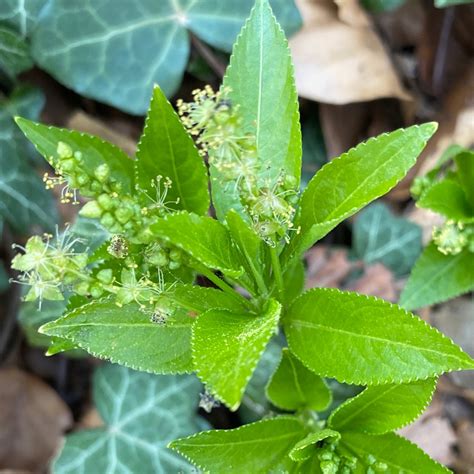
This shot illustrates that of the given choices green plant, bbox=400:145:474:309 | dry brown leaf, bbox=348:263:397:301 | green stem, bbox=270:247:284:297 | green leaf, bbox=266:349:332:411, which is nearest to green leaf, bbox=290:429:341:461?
green leaf, bbox=266:349:332:411

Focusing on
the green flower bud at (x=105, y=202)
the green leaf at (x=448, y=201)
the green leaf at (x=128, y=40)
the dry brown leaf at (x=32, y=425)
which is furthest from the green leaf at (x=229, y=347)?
the dry brown leaf at (x=32, y=425)

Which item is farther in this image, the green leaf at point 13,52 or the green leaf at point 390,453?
the green leaf at point 13,52

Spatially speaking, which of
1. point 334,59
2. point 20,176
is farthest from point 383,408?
point 20,176

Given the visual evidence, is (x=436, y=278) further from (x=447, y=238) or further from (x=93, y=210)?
(x=93, y=210)

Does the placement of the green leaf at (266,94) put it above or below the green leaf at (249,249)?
above

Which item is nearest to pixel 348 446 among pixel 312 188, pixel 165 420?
pixel 312 188

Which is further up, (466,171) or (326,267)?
(466,171)

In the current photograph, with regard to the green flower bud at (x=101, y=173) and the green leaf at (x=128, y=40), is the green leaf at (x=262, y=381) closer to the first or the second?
the green leaf at (x=128, y=40)
